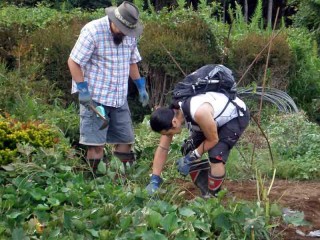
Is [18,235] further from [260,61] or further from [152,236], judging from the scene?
[260,61]

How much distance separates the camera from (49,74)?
11.2 meters

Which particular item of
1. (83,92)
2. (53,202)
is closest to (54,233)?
(53,202)

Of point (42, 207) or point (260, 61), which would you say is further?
point (260, 61)

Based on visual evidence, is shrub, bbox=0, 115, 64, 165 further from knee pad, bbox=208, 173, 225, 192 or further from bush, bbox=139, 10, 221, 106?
bush, bbox=139, 10, 221, 106

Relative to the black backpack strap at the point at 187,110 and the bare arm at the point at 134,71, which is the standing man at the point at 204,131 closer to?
the black backpack strap at the point at 187,110

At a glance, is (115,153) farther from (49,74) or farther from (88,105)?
(49,74)

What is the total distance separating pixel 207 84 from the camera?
6520 millimetres

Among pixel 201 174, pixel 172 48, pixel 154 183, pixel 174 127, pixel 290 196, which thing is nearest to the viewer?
pixel 174 127

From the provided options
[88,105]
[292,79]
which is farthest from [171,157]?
[292,79]

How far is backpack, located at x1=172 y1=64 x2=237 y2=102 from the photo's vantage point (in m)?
6.50

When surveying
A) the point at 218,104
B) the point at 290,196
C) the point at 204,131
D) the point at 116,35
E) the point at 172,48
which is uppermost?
the point at 116,35

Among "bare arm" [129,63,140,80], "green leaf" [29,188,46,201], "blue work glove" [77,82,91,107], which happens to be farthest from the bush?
"green leaf" [29,188,46,201]

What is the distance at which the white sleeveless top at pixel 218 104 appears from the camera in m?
6.38

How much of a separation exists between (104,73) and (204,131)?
1.47 meters
